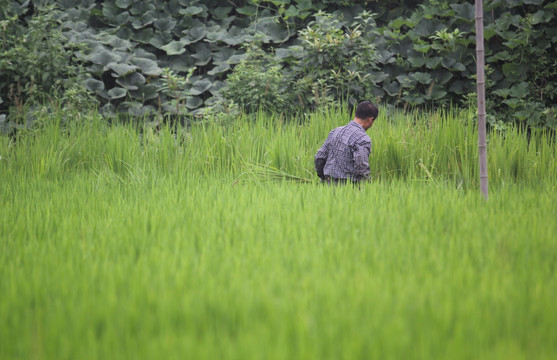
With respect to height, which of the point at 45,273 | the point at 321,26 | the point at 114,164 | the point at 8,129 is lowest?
Result: the point at 45,273

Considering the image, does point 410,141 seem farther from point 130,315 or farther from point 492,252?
point 130,315

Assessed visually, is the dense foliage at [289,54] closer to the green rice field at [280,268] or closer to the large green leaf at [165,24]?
the large green leaf at [165,24]

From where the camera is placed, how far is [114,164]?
4676 millimetres

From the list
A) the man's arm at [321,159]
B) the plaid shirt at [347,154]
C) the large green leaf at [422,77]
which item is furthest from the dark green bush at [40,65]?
the large green leaf at [422,77]

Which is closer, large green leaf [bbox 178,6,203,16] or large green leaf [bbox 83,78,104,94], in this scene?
large green leaf [bbox 83,78,104,94]

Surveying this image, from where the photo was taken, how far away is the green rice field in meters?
1.40

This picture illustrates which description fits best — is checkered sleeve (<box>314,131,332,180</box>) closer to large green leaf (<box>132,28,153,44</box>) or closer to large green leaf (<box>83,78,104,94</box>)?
large green leaf (<box>83,78,104,94</box>)

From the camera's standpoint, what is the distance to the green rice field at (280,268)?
1.40m

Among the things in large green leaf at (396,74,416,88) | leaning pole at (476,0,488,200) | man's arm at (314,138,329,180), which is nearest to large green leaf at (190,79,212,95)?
large green leaf at (396,74,416,88)

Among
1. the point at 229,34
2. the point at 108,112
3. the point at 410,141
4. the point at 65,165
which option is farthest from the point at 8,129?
the point at 410,141

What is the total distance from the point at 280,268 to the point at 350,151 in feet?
7.43

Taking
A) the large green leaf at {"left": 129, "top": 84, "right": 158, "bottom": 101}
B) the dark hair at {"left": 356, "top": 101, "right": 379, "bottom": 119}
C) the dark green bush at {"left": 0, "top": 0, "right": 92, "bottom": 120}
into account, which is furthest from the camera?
the large green leaf at {"left": 129, "top": 84, "right": 158, "bottom": 101}

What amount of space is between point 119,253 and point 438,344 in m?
1.44

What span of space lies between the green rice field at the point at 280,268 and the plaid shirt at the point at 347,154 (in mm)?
241
